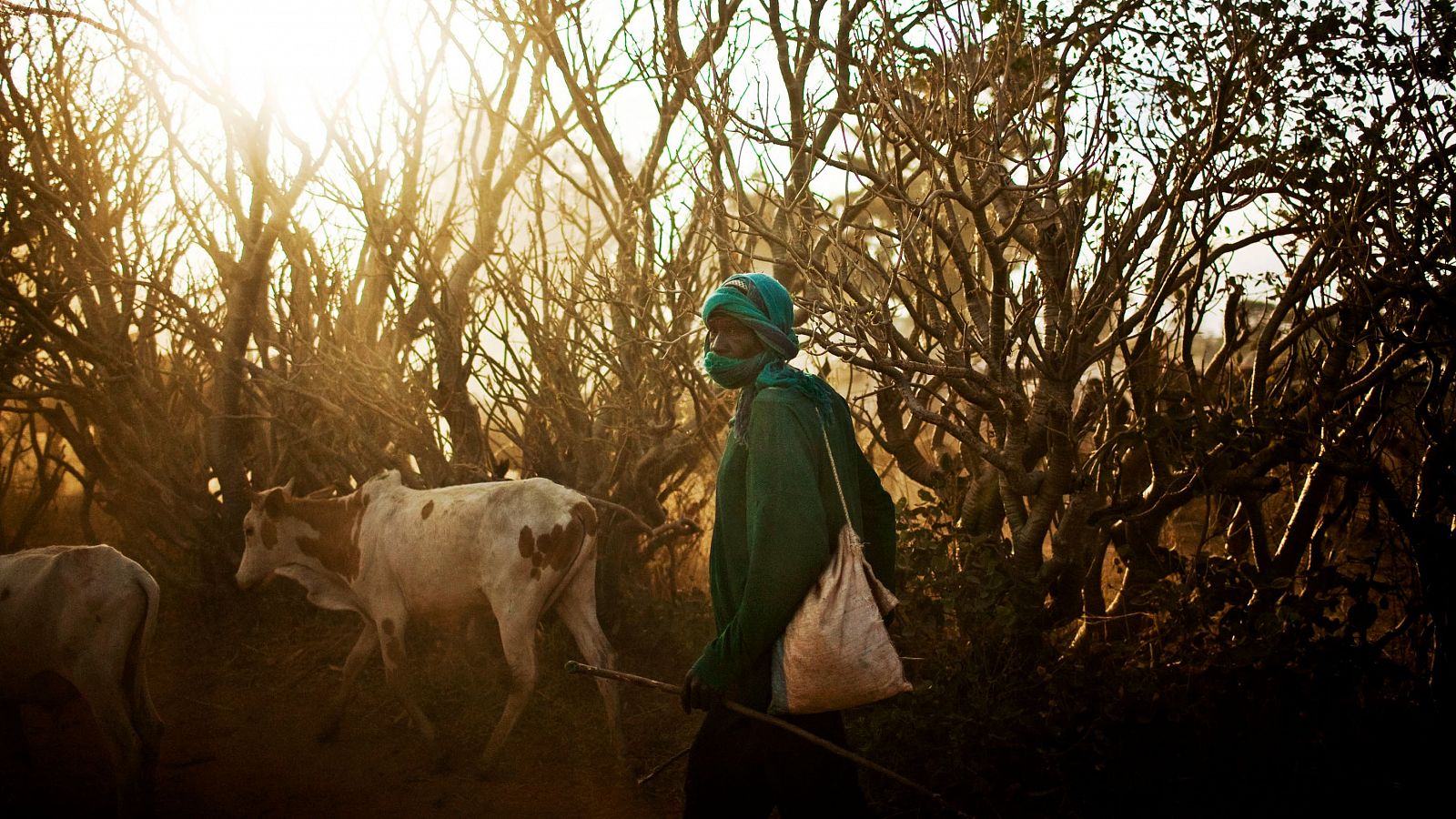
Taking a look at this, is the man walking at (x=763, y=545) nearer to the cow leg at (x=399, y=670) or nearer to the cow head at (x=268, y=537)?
the cow leg at (x=399, y=670)

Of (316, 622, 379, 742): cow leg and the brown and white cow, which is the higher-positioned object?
the brown and white cow

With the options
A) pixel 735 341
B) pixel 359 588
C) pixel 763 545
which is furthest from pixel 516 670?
pixel 763 545

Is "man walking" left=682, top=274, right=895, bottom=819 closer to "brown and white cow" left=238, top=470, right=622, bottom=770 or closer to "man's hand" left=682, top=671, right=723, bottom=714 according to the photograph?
"man's hand" left=682, top=671, right=723, bottom=714

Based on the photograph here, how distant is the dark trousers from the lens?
2.96 m

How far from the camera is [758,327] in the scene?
3031 millimetres

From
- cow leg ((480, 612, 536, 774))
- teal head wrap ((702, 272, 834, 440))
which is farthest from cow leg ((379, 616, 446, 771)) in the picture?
teal head wrap ((702, 272, 834, 440))

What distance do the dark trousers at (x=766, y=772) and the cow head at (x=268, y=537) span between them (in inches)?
188

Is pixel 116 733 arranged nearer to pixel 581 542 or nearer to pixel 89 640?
pixel 89 640

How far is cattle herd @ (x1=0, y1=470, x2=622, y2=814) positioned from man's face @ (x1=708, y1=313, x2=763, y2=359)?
328 centimetres

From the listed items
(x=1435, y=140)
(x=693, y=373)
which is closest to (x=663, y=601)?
(x=693, y=373)

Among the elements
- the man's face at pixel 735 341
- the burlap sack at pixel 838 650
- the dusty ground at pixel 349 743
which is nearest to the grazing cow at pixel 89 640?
the dusty ground at pixel 349 743

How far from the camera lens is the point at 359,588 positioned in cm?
668

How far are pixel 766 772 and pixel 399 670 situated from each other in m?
3.94

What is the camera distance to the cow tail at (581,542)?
20.4 ft
